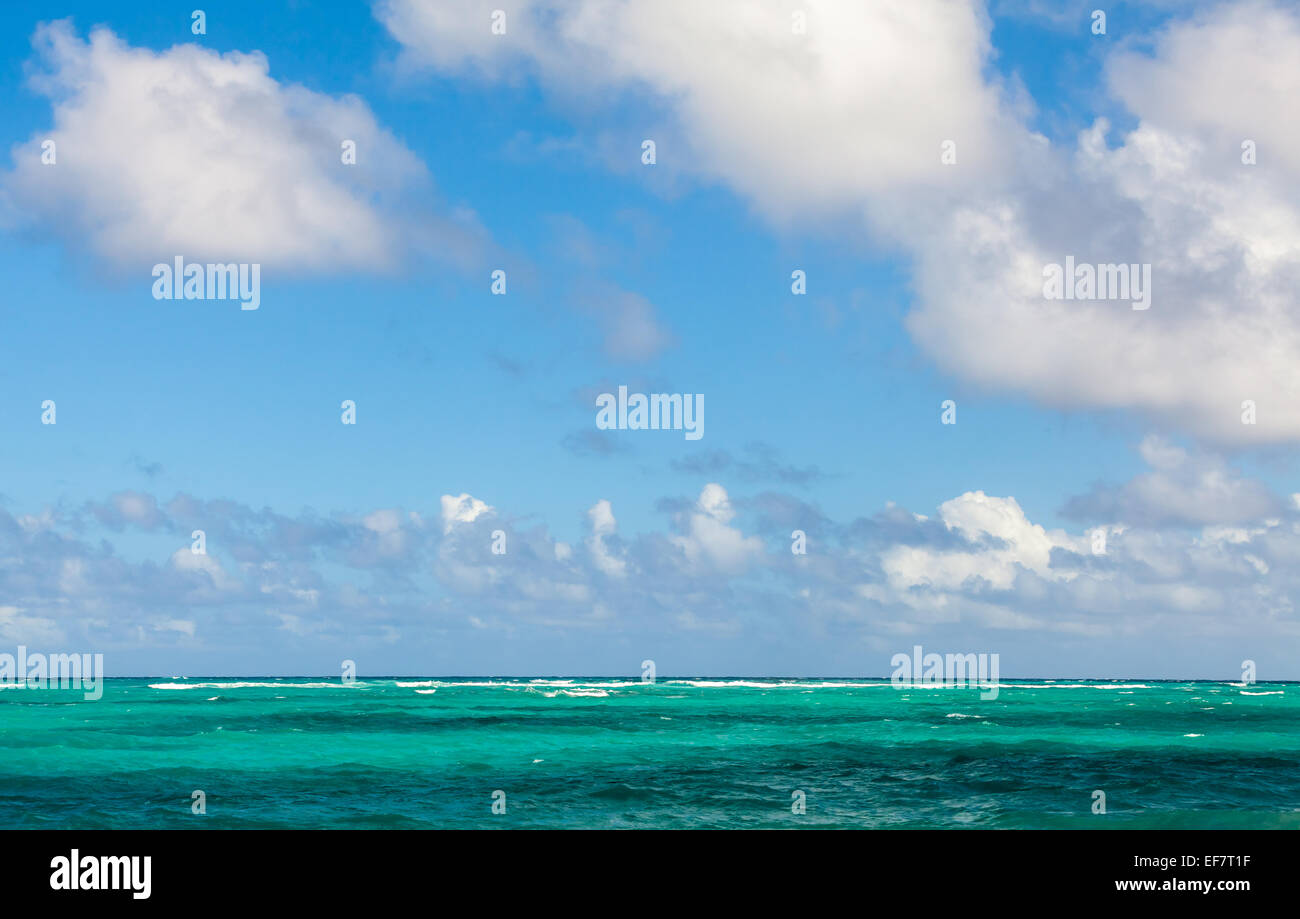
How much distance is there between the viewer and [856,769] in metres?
40.7

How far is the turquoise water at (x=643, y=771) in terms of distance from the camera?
3020cm

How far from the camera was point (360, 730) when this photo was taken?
204 ft

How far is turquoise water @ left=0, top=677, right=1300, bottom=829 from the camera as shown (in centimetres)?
3020

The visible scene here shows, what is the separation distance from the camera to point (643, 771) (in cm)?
4006

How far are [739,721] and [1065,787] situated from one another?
36903 millimetres
